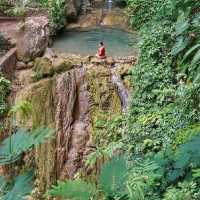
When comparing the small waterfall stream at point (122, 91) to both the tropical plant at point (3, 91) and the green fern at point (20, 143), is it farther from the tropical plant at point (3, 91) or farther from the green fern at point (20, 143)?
the green fern at point (20, 143)

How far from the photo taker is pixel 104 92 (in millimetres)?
8938

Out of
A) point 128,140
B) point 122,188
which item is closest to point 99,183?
point 122,188

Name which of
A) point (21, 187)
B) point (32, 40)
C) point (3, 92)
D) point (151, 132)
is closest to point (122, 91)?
point (151, 132)

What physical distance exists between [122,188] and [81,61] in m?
7.76

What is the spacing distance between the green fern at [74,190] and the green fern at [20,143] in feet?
1.11

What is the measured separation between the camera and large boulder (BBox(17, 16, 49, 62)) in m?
10.4

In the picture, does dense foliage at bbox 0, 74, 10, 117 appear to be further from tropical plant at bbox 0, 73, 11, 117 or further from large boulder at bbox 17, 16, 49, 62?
large boulder at bbox 17, 16, 49, 62

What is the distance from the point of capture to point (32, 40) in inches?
420

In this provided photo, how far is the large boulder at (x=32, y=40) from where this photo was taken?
10422 millimetres

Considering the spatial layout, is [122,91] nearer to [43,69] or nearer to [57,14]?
[43,69]

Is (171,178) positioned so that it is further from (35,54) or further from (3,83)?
(35,54)

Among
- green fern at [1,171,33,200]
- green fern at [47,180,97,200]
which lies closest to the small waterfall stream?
green fern at [47,180,97,200]

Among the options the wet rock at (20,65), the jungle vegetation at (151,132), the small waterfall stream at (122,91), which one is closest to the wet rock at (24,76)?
the wet rock at (20,65)

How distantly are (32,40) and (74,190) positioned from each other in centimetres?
907
